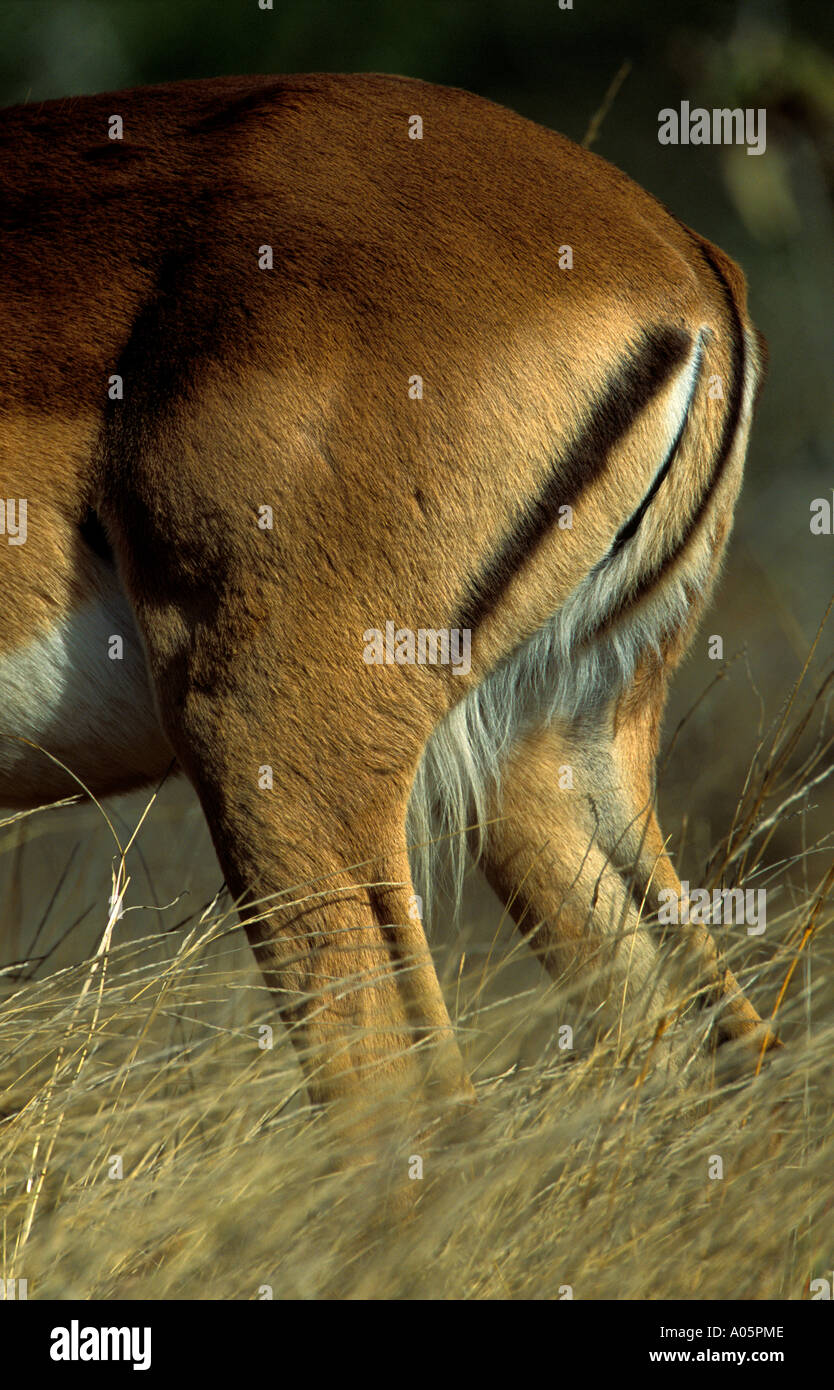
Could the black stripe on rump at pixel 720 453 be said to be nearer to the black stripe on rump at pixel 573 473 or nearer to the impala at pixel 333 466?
the impala at pixel 333 466

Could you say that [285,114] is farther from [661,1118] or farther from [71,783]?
[661,1118]

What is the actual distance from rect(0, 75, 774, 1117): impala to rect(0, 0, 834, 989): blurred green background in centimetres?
177

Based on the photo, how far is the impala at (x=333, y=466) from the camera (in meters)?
2.24

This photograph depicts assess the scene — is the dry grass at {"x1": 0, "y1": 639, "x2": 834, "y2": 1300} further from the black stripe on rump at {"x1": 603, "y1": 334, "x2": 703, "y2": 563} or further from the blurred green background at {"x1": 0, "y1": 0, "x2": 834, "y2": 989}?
the blurred green background at {"x1": 0, "y1": 0, "x2": 834, "y2": 989}

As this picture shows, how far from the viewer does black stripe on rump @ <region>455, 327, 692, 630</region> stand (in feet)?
7.54

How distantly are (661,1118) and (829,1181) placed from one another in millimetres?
294

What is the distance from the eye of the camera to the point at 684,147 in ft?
32.2

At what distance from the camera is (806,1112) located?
233 cm

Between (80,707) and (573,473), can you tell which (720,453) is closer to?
(573,473)

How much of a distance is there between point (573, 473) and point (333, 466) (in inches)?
16.1

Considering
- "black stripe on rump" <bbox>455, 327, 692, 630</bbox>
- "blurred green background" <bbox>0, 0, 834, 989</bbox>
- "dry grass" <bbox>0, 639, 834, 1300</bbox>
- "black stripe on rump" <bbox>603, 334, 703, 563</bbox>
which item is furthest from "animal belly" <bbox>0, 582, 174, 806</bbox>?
"blurred green background" <bbox>0, 0, 834, 989</bbox>
